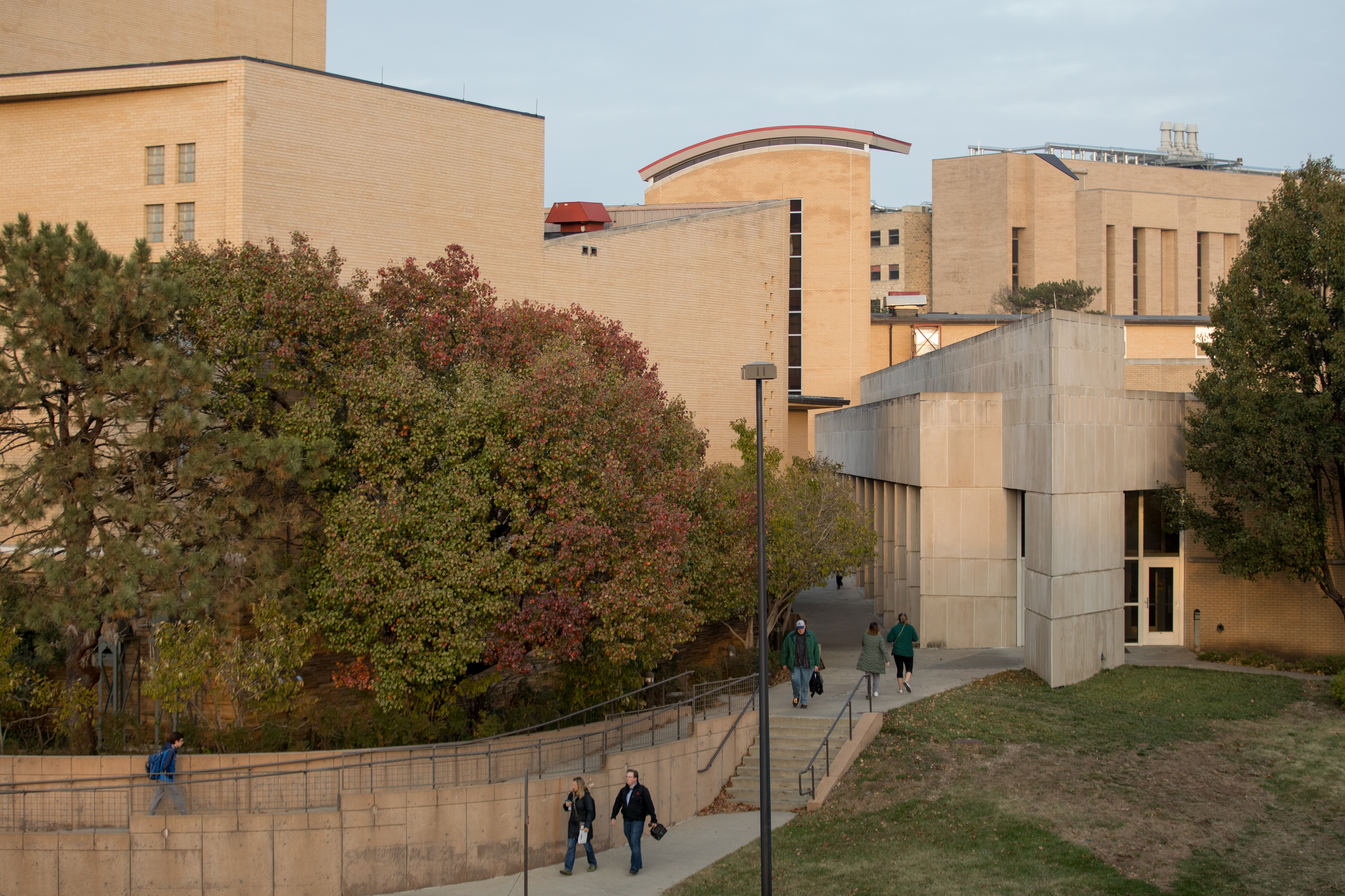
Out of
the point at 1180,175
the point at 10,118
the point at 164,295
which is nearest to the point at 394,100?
the point at 10,118

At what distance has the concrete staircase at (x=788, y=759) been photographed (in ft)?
65.4

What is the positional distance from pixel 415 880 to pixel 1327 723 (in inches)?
671

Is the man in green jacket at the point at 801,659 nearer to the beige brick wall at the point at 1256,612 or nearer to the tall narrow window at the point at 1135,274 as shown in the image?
the beige brick wall at the point at 1256,612

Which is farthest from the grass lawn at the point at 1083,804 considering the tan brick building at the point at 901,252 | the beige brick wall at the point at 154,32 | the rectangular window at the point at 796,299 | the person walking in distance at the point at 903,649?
the tan brick building at the point at 901,252

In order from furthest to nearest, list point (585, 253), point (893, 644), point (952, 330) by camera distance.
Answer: point (952, 330) → point (585, 253) → point (893, 644)

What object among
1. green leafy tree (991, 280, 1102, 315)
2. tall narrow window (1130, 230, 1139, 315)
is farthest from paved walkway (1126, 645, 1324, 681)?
tall narrow window (1130, 230, 1139, 315)

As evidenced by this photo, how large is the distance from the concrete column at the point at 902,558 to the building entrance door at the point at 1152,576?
22.3ft

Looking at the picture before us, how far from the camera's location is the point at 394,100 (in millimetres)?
35188

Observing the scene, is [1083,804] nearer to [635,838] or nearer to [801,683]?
[801,683]

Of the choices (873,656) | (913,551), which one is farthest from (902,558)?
(873,656)

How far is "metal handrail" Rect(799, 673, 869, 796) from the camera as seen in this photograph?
1944 centimetres

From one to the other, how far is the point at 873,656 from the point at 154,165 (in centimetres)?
2499

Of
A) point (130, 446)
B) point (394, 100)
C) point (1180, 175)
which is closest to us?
point (130, 446)

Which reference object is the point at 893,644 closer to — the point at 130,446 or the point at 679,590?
the point at 679,590
